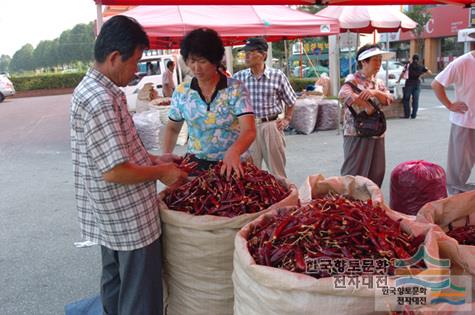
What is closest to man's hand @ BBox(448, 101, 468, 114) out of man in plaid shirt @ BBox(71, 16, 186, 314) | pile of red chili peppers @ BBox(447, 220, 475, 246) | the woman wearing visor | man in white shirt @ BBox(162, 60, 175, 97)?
the woman wearing visor

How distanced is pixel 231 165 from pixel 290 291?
105cm

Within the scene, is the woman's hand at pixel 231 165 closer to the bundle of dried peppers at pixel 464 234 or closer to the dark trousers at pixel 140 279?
the dark trousers at pixel 140 279

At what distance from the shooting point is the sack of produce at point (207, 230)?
2.16 meters

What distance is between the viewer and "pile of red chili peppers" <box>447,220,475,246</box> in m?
2.16

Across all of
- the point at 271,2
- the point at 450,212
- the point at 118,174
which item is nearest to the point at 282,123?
the point at 271,2

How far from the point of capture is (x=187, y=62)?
2.60 metres

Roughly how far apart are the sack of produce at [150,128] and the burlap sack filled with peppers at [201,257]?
6.91 m

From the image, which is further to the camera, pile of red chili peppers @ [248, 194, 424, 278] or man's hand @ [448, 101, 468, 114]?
man's hand @ [448, 101, 468, 114]

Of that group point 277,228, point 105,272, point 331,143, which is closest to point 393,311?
point 277,228

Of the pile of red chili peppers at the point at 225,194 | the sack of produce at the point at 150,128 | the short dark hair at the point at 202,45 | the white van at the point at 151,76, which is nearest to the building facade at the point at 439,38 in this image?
the white van at the point at 151,76

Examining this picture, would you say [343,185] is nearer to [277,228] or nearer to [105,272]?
[277,228]

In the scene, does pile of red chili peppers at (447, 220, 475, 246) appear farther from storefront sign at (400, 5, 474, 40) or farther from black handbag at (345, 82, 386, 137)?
storefront sign at (400, 5, 474, 40)

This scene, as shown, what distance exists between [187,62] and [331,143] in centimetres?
672

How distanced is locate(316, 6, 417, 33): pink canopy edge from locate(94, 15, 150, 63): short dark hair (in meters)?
8.70
